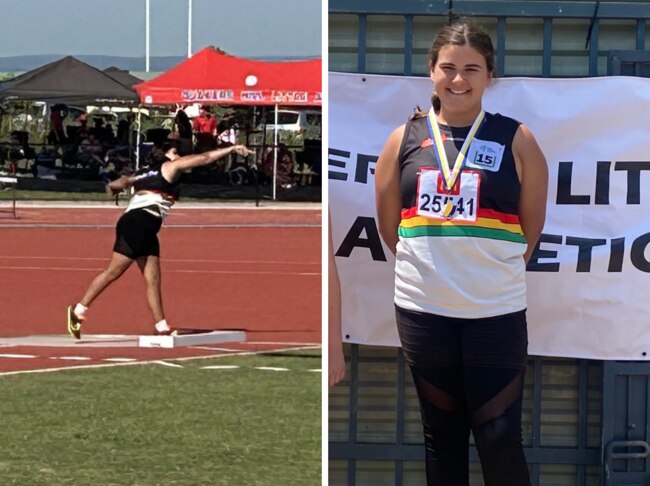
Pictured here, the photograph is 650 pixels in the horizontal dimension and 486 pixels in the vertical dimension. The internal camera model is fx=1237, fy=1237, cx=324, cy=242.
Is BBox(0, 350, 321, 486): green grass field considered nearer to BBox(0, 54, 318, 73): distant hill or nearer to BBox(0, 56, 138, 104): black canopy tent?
BBox(0, 56, 138, 104): black canopy tent

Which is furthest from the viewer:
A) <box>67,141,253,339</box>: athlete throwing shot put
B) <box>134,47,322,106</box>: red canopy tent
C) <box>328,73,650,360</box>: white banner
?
<box>134,47,322,106</box>: red canopy tent

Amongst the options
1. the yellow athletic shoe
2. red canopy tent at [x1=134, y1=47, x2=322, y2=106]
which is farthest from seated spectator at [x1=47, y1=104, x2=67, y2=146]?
the yellow athletic shoe

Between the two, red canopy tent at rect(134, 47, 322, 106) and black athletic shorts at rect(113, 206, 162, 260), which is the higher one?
red canopy tent at rect(134, 47, 322, 106)

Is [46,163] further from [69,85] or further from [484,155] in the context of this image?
[484,155]

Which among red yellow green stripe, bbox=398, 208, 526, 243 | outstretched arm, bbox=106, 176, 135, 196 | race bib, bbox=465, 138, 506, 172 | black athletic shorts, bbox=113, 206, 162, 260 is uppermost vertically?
race bib, bbox=465, 138, 506, 172

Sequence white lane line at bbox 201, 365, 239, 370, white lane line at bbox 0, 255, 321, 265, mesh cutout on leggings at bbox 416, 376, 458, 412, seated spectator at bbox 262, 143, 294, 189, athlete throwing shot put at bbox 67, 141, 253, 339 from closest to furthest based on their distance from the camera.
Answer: mesh cutout on leggings at bbox 416, 376, 458, 412, white lane line at bbox 201, 365, 239, 370, athlete throwing shot put at bbox 67, 141, 253, 339, white lane line at bbox 0, 255, 321, 265, seated spectator at bbox 262, 143, 294, 189

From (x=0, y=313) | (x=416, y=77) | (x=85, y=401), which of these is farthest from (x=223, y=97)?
Result: (x=416, y=77)

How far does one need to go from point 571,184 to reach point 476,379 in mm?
1016

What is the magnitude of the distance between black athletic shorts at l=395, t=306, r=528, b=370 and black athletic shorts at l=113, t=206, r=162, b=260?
246 inches

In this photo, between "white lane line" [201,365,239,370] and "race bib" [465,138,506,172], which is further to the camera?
"white lane line" [201,365,239,370]

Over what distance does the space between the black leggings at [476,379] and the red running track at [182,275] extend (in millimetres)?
5422

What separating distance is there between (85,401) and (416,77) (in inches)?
137

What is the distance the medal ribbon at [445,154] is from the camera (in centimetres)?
322

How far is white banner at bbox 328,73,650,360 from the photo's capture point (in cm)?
398
